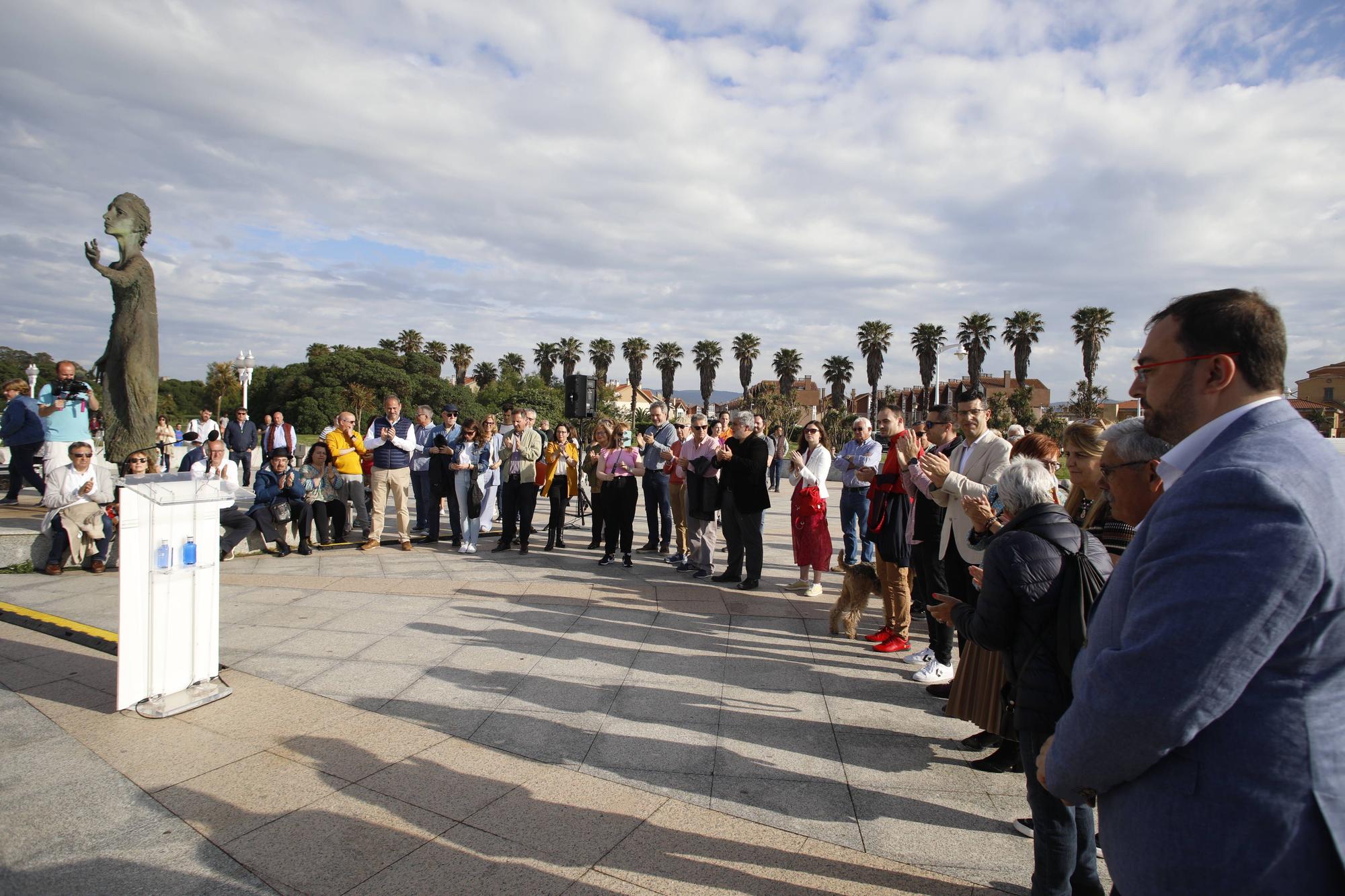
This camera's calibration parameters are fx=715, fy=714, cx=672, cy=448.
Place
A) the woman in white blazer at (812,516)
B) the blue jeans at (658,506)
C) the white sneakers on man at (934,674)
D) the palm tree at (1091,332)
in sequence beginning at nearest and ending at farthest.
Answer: the white sneakers on man at (934,674) < the woman in white blazer at (812,516) < the blue jeans at (658,506) < the palm tree at (1091,332)

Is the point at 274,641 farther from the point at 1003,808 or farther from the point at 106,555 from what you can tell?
the point at 1003,808

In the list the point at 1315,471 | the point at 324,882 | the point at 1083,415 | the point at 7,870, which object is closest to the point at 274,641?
the point at 7,870

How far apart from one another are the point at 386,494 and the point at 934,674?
7.53m

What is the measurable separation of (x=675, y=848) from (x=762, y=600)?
172 inches

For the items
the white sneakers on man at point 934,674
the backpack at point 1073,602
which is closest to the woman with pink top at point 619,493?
the white sneakers on man at point 934,674

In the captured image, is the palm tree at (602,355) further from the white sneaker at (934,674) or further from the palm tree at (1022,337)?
the white sneaker at (934,674)

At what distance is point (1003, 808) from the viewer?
11.0ft

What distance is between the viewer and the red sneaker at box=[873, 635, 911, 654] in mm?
5629

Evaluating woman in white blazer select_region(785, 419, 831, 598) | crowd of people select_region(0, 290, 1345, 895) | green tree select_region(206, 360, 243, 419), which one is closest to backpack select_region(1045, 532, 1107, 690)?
crowd of people select_region(0, 290, 1345, 895)

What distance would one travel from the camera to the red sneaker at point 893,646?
5.63 meters

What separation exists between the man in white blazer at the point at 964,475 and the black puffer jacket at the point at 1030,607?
1.48 m

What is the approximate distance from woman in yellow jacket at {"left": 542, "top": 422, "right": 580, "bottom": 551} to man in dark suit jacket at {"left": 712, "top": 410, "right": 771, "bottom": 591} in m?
2.89

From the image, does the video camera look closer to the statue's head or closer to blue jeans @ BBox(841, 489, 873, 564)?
the statue's head

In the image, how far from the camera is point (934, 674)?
500 centimetres
